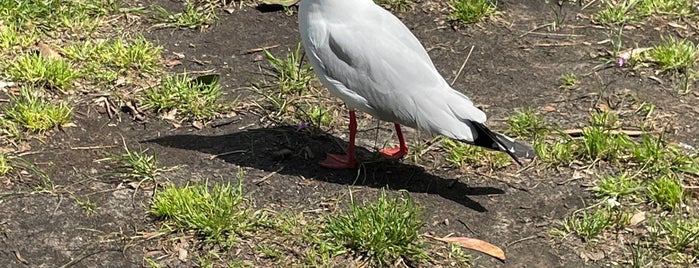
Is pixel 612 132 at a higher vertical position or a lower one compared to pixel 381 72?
lower

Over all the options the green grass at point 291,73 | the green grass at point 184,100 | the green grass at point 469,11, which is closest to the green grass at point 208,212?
the green grass at point 184,100

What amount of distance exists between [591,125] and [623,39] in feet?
3.90

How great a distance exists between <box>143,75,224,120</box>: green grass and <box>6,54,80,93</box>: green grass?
0.47 metres

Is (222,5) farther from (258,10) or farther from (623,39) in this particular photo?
(623,39)

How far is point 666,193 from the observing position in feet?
15.9

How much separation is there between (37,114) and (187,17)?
1.48 m

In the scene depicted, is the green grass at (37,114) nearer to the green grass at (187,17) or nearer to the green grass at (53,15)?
the green grass at (53,15)

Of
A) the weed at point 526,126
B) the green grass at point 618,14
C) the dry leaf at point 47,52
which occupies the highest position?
the dry leaf at point 47,52

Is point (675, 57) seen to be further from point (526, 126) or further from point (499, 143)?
point (499, 143)

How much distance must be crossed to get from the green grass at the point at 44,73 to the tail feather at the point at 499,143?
8.15ft

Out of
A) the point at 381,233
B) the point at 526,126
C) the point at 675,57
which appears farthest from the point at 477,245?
the point at 675,57

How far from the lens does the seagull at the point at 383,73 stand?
15.7 ft

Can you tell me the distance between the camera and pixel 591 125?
5.54 meters

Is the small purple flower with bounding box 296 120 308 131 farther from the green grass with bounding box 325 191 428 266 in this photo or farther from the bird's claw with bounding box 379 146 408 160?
the green grass with bounding box 325 191 428 266
